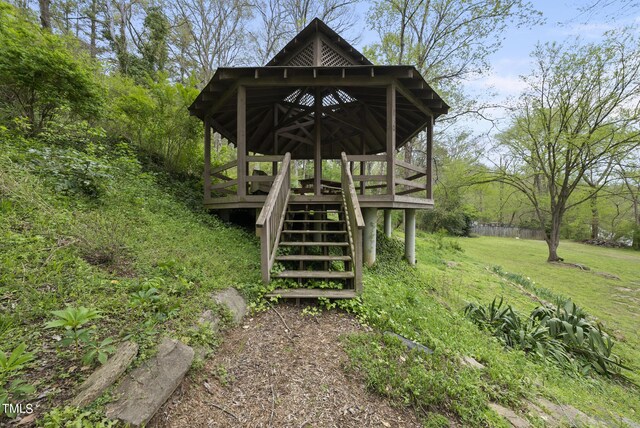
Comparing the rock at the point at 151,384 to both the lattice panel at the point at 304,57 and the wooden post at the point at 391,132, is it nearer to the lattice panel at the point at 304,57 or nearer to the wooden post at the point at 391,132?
the wooden post at the point at 391,132

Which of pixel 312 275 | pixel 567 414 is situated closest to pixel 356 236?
pixel 312 275

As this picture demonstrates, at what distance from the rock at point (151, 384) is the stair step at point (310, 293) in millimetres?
1357

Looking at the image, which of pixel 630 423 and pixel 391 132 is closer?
pixel 630 423

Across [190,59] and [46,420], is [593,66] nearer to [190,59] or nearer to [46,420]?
[46,420]

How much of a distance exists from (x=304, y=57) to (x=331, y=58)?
0.68m

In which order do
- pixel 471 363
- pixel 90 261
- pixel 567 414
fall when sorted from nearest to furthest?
pixel 567 414 < pixel 471 363 < pixel 90 261

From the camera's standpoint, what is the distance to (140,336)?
6.47ft

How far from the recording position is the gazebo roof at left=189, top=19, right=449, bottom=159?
494cm

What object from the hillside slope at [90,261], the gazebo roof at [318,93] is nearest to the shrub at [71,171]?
the hillside slope at [90,261]

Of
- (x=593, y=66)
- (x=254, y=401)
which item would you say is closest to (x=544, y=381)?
(x=254, y=401)

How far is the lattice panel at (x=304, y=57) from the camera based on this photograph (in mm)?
6215

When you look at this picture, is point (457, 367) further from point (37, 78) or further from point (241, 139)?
point (37, 78)

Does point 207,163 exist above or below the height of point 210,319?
above

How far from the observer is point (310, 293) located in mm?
3334
